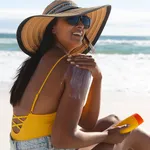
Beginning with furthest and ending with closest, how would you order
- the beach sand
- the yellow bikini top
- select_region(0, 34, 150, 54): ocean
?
select_region(0, 34, 150, 54): ocean, the beach sand, the yellow bikini top

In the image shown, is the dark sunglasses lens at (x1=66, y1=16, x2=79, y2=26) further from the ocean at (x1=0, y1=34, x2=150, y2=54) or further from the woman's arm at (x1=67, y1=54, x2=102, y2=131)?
the ocean at (x1=0, y1=34, x2=150, y2=54)

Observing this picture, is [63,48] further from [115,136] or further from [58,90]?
[115,136]

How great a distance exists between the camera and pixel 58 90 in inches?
83.6

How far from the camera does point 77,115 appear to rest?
209 cm

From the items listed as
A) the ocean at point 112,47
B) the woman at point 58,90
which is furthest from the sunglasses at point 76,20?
the ocean at point 112,47

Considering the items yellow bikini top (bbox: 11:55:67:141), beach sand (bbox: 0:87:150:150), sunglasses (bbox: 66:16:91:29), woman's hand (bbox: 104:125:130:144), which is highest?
sunglasses (bbox: 66:16:91:29)

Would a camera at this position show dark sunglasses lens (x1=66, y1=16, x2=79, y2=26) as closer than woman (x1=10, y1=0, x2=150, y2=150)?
No

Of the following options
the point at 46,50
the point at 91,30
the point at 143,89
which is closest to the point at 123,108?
the point at 143,89

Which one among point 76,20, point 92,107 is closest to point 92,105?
point 92,107

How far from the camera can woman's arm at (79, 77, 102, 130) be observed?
252 centimetres

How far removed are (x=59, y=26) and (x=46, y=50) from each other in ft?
0.49

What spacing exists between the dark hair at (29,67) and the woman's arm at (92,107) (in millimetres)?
334

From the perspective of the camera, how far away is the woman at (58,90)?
6.93 feet

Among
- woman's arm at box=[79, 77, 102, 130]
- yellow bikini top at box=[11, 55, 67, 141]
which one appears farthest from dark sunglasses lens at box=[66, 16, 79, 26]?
woman's arm at box=[79, 77, 102, 130]
